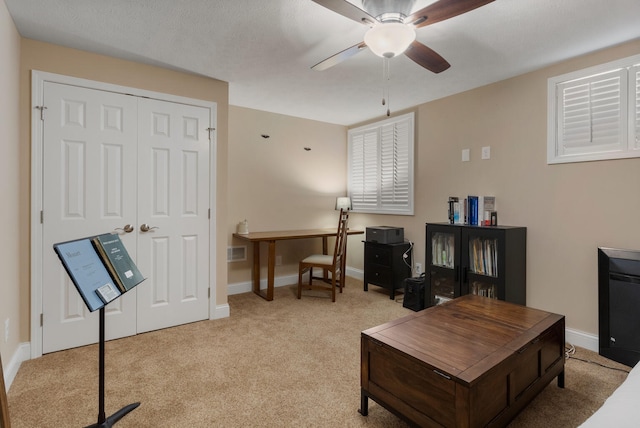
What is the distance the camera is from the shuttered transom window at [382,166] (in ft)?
13.5

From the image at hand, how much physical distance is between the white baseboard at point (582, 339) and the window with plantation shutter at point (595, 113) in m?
1.43

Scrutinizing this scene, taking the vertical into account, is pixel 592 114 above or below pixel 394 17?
below

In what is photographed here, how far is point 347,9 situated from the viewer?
157 cm

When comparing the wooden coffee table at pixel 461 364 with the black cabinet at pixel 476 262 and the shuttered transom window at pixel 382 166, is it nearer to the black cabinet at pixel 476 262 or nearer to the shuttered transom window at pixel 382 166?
the black cabinet at pixel 476 262

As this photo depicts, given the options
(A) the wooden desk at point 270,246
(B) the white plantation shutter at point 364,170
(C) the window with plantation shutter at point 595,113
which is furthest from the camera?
(B) the white plantation shutter at point 364,170

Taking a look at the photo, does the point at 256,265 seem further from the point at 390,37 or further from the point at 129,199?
the point at 390,37

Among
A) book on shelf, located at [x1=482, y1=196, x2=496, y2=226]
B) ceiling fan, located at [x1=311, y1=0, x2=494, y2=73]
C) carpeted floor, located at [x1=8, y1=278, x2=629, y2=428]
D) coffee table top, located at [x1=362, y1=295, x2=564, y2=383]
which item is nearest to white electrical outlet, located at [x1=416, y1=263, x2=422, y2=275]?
book on shelf, located at [x1=482, y1=196, x2=496, y2=226]

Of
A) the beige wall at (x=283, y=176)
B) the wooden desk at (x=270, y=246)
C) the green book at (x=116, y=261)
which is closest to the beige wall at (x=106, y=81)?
the wooden desk at (x=270, y=246)

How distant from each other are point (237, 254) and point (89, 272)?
263 cm

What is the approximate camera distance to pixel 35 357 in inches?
93.9

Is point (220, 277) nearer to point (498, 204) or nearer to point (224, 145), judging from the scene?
point (224, 145)

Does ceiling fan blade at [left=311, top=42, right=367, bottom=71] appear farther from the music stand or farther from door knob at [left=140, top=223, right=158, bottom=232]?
door knob at [left=140, top=223, right=158, bottom=232]

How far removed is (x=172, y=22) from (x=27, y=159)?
1.49m

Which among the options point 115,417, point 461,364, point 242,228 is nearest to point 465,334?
point 461,364
